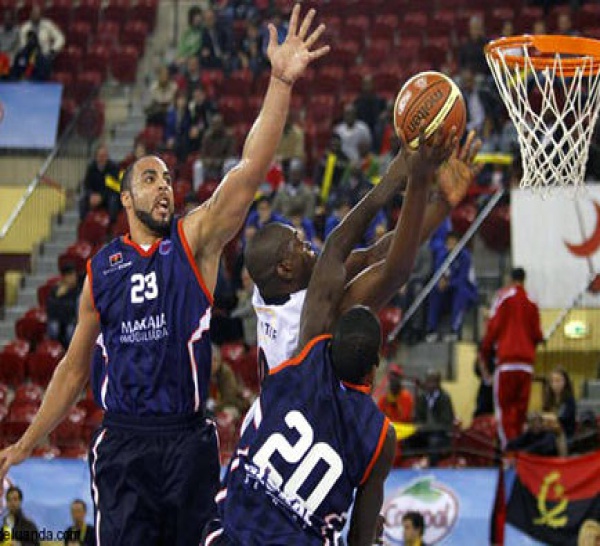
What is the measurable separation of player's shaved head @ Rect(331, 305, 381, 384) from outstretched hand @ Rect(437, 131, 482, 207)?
0.63m

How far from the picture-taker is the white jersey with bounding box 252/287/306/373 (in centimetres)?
582

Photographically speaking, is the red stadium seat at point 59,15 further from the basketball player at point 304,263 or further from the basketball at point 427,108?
the basketball at point 427,108

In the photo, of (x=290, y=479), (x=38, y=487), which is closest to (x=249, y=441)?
(x=290, y=479)

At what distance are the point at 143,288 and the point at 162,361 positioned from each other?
0.31 m

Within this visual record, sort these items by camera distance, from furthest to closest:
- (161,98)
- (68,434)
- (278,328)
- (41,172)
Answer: (161,98) → (41,172) → (68,434) → (278,328)

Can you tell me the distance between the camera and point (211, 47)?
19656 mm

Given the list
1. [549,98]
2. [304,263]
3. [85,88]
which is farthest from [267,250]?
[85,88]

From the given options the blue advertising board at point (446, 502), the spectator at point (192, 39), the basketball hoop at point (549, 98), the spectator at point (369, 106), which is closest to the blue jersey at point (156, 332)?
the basketball hoop at point (549, 98)

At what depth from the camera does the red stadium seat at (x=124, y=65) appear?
66.8 feet

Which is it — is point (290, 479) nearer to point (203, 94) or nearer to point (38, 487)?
point (38, 487)

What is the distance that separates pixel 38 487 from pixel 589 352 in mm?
5379

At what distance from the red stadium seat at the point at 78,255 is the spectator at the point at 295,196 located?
2.12 metres

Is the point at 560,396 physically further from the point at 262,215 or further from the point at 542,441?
the point at 262,215

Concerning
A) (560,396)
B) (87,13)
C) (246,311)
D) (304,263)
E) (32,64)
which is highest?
(87,13)
